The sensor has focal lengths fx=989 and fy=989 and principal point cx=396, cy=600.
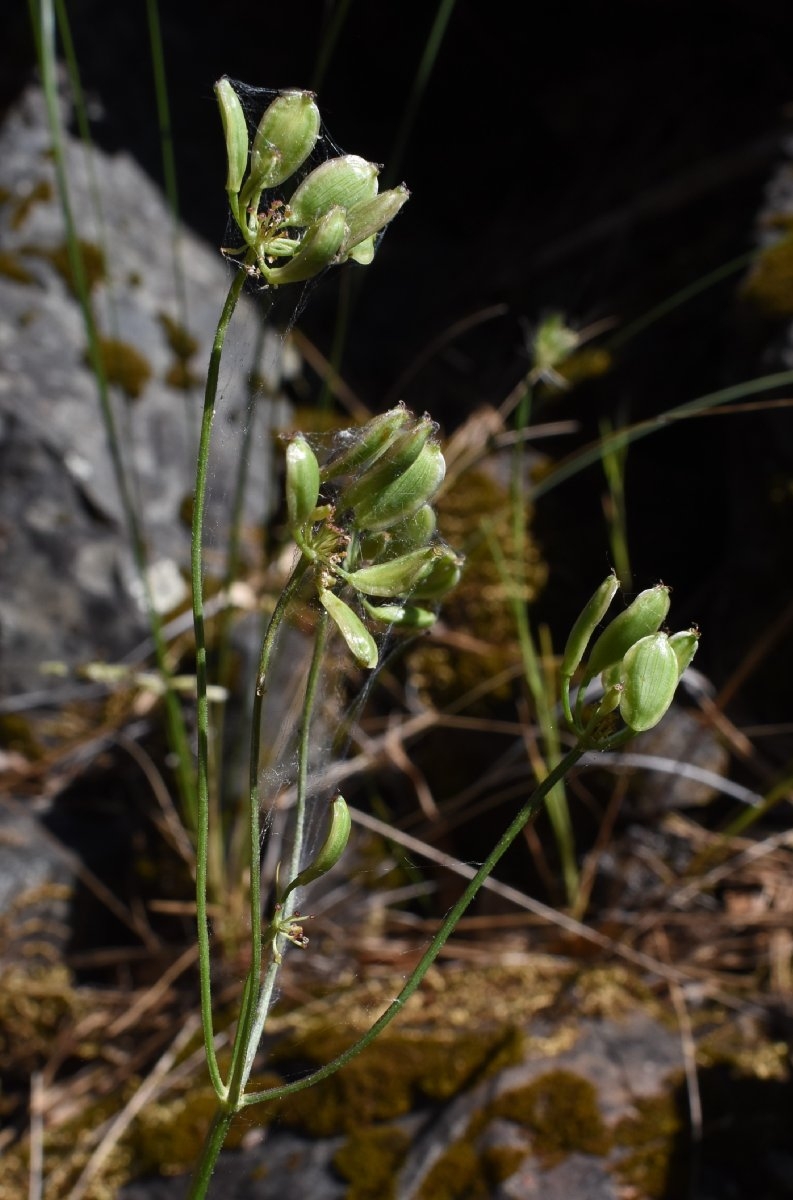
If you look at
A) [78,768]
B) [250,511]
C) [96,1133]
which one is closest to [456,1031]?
[96,1133]

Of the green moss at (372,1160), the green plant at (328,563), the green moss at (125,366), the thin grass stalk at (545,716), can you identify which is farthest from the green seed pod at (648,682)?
the green moss at (125,366)

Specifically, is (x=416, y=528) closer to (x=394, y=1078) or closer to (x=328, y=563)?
(x=328, y=563)

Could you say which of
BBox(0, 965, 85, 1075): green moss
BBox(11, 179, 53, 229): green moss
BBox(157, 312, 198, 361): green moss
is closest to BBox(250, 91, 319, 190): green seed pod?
BBox(0, 965, 85, 1075): green moss

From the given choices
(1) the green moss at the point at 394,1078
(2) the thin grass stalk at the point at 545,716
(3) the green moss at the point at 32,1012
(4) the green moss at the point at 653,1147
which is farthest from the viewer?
(3) the green moss at the point at 32,1012

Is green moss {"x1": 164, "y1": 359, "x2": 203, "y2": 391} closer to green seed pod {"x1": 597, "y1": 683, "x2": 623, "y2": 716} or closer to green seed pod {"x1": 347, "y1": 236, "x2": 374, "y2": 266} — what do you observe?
green seed pod {"x1": 347, "y1": 236, "x2": 374, "y2": 266}

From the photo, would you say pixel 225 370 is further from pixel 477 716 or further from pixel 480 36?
pixel 480 36

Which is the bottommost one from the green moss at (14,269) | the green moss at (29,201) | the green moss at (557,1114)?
the green moss at (557,1114)

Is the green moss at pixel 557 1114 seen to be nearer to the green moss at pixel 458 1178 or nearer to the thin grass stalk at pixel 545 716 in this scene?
the green moss at pixel 458 1178

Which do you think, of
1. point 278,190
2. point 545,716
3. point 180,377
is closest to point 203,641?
point 278,190
